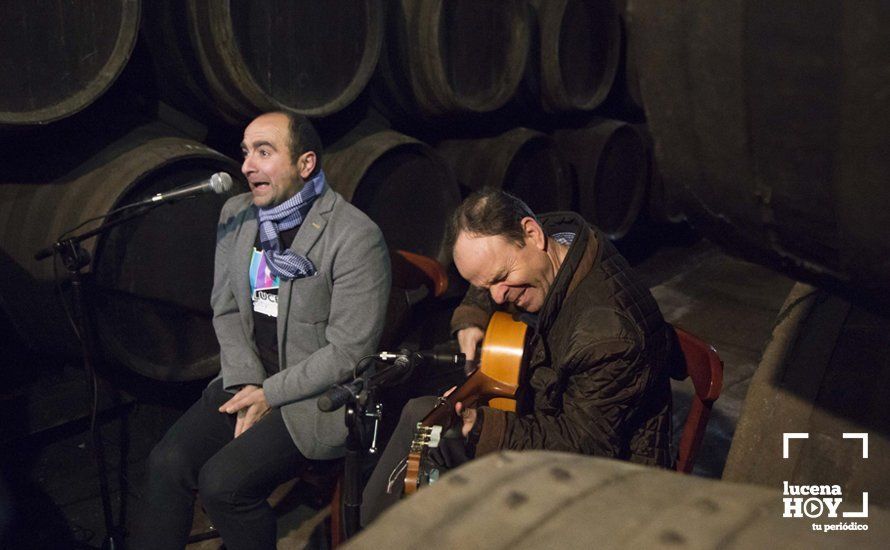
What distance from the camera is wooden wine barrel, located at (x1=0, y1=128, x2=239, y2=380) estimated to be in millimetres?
2656

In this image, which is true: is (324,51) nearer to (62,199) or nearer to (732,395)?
(62,199)

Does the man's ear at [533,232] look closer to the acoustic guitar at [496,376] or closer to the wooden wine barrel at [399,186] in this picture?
the acoustic guitar at [496,376]

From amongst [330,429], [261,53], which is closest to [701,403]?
[330,429]

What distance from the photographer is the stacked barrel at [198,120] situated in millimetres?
2596

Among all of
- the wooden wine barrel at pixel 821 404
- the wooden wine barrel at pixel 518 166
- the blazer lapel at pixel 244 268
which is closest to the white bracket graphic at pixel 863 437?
the wooden wine barrel at pixel 821 404

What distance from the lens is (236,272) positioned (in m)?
2.51

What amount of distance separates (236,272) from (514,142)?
2.37 meters

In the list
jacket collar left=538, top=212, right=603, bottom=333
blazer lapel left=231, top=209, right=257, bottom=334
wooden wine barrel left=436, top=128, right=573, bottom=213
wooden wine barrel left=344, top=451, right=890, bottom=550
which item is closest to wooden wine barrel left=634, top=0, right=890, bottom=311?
wooden wine barrel left=344, top=451, right=890, bottom=550

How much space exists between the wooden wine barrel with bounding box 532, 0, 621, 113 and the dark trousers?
310cm

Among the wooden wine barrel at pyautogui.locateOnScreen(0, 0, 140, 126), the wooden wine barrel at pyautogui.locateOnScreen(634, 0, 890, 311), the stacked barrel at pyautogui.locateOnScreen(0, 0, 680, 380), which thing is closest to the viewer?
the wooden wine barrel at pyautogui.locateOnScreen(634, 0, 890, 311)

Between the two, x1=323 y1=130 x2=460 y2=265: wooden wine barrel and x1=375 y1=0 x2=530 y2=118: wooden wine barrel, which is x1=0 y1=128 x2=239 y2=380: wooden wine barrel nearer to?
x1=323 y1=130 x2=460 y2=265: wooden wine barrel

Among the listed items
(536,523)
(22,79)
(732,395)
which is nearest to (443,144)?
(732,395)

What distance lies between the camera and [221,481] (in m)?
2.15

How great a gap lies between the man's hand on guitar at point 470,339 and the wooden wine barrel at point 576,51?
2549mm
